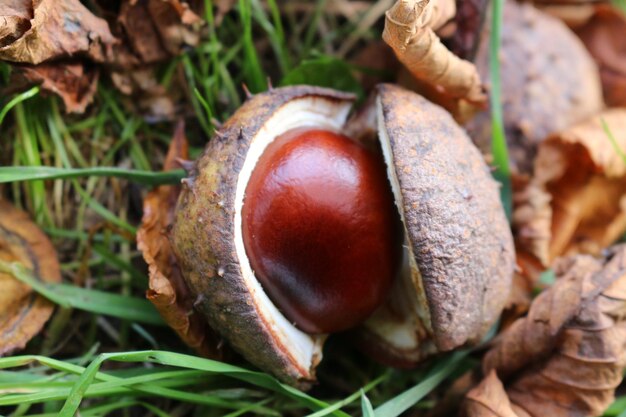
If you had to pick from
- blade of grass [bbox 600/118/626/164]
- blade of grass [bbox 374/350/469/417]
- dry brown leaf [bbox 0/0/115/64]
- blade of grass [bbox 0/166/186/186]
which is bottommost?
blade of grass [bbox 374/350/469/417]

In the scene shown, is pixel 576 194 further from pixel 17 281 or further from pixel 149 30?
pixel 17 281

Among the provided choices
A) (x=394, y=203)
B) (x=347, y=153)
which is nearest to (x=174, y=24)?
(x=347, y=153)

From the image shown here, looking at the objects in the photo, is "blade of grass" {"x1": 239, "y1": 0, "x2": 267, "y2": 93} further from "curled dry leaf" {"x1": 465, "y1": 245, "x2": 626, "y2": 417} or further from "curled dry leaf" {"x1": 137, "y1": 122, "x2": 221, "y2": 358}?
"curled dry leaf" {"x1": 465, "y1": 245, "x2": 626, "y2": 417}

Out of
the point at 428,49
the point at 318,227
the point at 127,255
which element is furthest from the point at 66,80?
the point at 428,49

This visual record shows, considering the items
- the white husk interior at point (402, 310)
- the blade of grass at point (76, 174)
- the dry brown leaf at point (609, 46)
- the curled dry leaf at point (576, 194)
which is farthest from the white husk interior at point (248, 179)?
the dry brown leaf at point (609, 46)

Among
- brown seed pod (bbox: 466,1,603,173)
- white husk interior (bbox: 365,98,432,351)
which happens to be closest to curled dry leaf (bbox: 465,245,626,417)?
white husk interior (bbox: 365,98,432,351)
